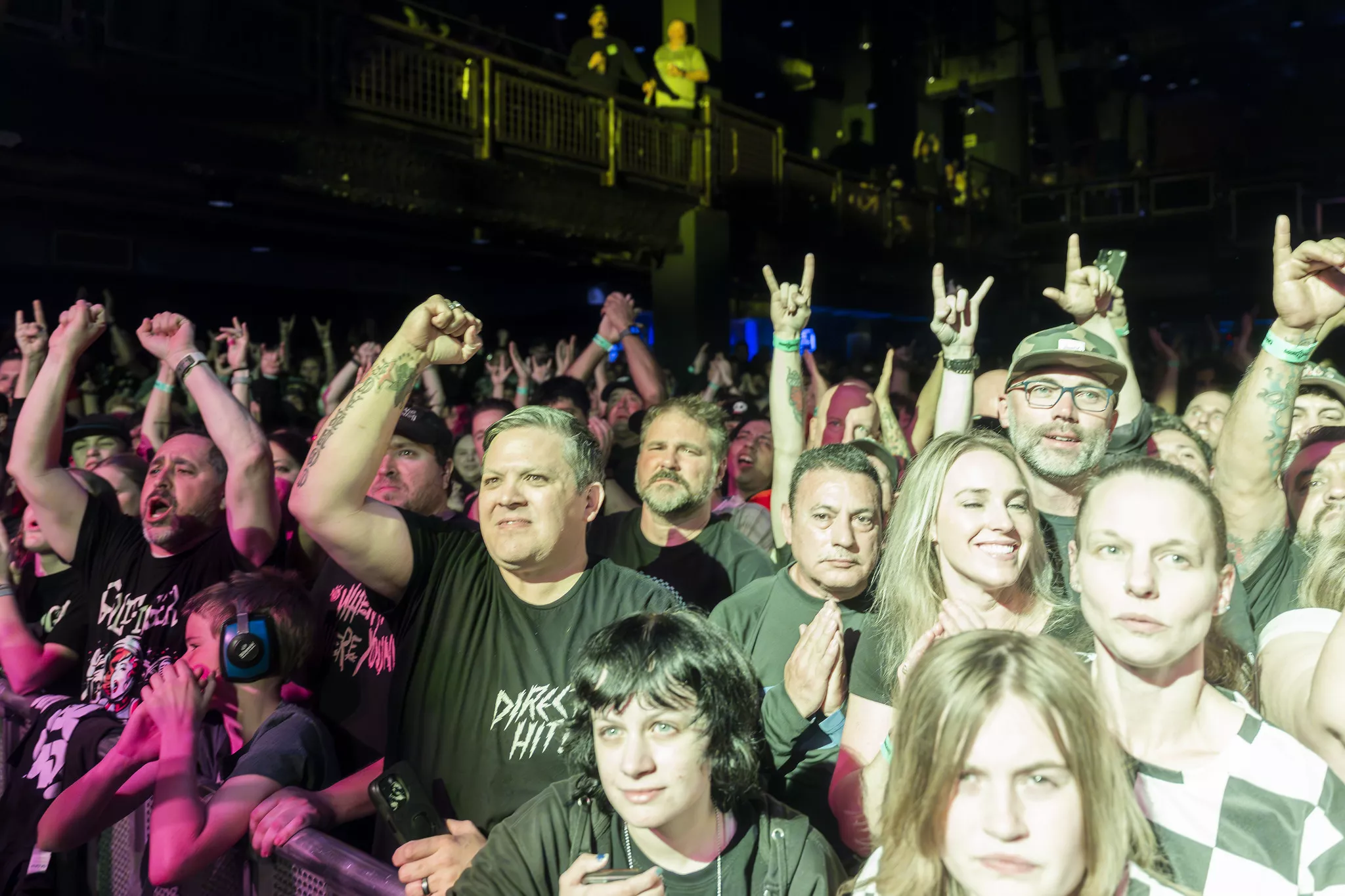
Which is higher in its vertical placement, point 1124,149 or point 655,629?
point 1124,149

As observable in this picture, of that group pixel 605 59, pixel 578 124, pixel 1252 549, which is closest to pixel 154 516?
pixel 1252 549

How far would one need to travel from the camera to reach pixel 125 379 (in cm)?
785

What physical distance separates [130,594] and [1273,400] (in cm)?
329

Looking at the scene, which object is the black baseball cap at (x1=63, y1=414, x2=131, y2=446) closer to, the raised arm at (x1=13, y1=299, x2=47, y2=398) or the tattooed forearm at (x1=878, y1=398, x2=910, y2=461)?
the raised arm at (x1=13, y1=299, x2=47, y2=398)

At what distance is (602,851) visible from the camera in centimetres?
169

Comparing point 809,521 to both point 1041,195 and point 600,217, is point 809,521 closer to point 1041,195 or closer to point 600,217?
point 600,217

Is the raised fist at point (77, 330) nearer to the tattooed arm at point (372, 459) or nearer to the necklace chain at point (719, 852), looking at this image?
Result: the tattooed arm at point (372, 459)

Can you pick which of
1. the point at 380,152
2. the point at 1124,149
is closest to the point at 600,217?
the point at 380,152

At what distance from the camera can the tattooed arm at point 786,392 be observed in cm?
344

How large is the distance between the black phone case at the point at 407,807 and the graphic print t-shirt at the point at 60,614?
5.93 feet

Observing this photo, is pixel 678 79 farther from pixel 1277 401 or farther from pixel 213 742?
pixel 213 742

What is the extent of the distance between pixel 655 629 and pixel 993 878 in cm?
66

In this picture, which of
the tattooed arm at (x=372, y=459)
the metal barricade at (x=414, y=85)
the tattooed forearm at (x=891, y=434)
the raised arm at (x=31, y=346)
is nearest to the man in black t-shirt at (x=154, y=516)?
the raised arm at (x=31, y=346)

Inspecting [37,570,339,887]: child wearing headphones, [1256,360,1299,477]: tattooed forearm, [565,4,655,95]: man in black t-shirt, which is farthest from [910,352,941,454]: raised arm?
[565,4,655,95]: man in black t-shirt
